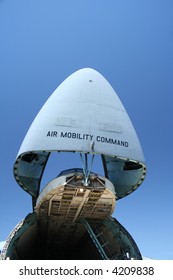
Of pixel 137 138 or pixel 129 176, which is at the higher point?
pixel 137 138

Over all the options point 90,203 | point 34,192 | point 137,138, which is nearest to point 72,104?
point 137,138

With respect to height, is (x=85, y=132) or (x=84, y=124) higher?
(x=84, y=124)

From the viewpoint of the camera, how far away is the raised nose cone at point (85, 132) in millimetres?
19984

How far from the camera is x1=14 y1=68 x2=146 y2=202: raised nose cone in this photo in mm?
19984

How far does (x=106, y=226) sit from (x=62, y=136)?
24.5 feet

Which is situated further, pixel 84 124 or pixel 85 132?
pixel 84 124

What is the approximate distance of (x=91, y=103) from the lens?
2211 centimetres

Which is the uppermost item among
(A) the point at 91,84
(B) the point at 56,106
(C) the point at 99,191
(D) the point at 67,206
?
(A) the point at 91,84

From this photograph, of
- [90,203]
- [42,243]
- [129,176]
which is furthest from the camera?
[42,243]

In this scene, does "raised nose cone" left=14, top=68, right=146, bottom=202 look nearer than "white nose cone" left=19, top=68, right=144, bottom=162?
No

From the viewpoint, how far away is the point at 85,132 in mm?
20141

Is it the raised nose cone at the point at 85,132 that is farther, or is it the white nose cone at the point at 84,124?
the raised nose cone at the point at 85,132
